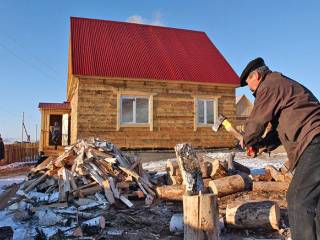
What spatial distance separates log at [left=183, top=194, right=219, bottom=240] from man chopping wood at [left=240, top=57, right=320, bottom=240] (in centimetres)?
134

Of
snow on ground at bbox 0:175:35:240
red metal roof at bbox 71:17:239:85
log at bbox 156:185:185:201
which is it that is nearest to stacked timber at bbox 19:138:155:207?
log at bbox 156:185:185:201

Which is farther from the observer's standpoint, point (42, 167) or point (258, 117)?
point (42, 167)

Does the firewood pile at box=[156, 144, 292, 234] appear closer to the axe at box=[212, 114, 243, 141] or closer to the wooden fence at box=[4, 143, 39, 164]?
the axe at box=[212, 114, 243, 141]

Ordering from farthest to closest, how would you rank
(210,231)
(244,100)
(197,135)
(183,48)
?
1. (244,100)
2. (183,48)
3. (197,135)
4. (210,231)

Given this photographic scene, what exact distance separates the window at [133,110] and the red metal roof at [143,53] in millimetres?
1091

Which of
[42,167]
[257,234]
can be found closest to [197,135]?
[42,167]

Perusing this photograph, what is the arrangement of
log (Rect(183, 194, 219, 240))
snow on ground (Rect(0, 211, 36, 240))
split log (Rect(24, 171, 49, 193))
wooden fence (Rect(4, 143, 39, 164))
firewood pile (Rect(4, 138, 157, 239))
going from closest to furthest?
log (Rect(183, 194, 219, 240)), snow on ground (Rect(0, 211, 36, 240)), firewood pile (Rect(4, 138, 157, 239)), split log (Rect(24, 171, 49, 193)), wooden fence (Rect(4, 143, 39, 164))

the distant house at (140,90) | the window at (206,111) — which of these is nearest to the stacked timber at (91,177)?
the distant house at (140,90)

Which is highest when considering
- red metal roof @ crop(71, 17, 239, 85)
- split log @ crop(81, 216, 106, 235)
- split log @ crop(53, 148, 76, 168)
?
red metal roof @ crop(71, 17, 239, 85)

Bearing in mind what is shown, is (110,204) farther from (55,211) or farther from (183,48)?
(183,48)

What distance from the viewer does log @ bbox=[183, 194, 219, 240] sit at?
17.3ft

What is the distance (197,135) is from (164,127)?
1868 millimetres

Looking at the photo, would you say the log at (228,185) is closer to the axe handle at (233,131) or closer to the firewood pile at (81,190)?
the firewood pile at (81,190)

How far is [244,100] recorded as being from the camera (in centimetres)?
5141
